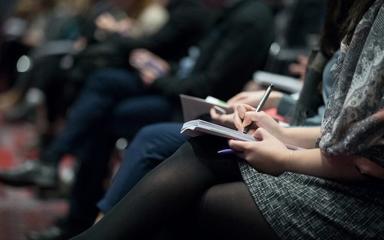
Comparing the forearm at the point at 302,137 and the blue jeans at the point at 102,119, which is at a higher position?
the forearm at the point at 302,137

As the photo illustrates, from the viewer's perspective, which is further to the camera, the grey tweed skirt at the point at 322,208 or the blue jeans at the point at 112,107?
the blue jeans at the point at 112,107

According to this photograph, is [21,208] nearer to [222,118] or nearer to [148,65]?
[148,65]

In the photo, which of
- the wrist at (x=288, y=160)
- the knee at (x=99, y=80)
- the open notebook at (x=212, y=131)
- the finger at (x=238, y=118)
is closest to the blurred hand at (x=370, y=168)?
the wrist at (x=288, y=160)

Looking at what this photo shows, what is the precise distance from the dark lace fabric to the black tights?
45 millimetres

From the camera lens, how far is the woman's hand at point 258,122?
1.83 m

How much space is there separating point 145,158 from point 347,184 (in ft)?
1.98

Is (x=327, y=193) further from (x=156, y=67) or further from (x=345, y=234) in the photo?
(x=156, y=67)

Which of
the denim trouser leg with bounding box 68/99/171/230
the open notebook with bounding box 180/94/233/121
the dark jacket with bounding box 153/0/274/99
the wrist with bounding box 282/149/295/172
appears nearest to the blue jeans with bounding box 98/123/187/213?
the open notebook with bounding box 180/94/233/121

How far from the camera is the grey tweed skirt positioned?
1.55m

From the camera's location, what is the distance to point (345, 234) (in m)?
1.56

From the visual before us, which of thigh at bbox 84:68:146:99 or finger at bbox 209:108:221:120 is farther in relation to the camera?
thigh at bbox 84:68:146:99

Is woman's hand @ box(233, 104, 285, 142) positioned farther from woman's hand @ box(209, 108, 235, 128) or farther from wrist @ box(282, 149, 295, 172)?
wrist @ box(282, 149, 295, 172)

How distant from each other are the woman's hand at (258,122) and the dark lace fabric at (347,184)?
0.75 ft

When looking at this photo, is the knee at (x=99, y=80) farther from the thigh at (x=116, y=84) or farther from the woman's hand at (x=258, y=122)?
the woman's hand at (x=258, y=122)
